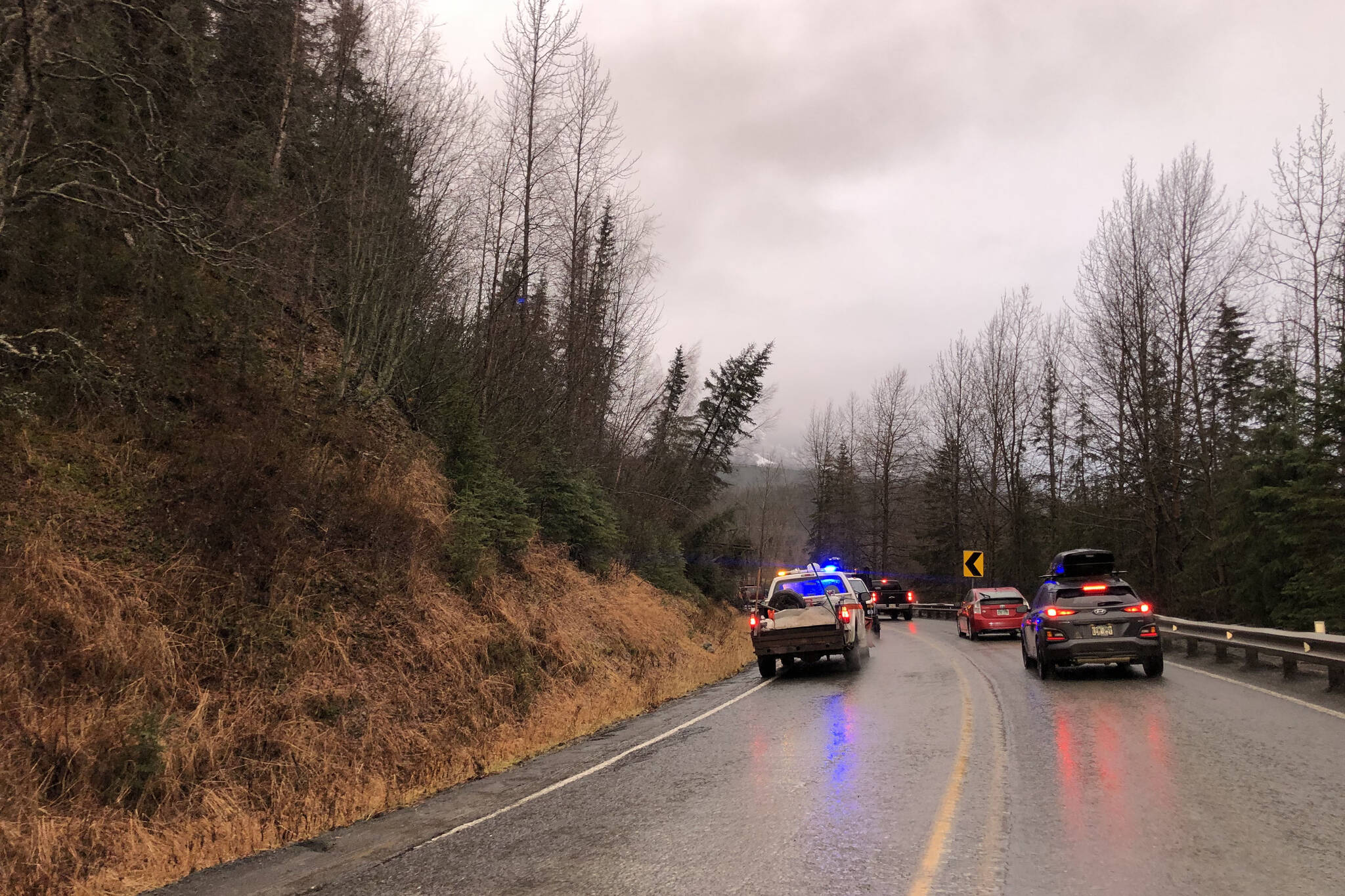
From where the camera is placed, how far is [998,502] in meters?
44.4

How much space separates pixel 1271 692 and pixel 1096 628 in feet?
7.76

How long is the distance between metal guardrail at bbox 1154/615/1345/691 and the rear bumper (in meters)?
0.82

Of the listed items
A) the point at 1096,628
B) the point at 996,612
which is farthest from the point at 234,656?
the point at 996,612

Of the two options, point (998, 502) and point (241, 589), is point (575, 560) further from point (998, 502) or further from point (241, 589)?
point (998, 502)

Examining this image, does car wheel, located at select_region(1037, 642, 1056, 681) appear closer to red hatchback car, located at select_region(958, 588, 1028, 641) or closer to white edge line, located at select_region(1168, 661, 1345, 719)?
white edge line, located at select_region(1168, 661, 1345, 719)

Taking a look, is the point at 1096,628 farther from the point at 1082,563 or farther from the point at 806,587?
the point at 1082,563

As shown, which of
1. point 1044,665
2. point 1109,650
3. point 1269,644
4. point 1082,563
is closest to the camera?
point 1109,650

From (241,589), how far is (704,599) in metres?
22.9

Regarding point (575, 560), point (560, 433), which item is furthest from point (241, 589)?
point (560, 433)

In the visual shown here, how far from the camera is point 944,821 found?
5.50 meters

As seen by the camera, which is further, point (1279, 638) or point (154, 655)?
point (1279, 638)

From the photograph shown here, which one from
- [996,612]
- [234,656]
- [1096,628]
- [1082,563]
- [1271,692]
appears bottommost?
[1271,692]

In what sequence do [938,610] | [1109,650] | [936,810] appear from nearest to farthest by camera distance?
1. [936,810]
2. [1109,650]
3. [938,610]

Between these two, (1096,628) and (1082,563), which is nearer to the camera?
(1096,628)
